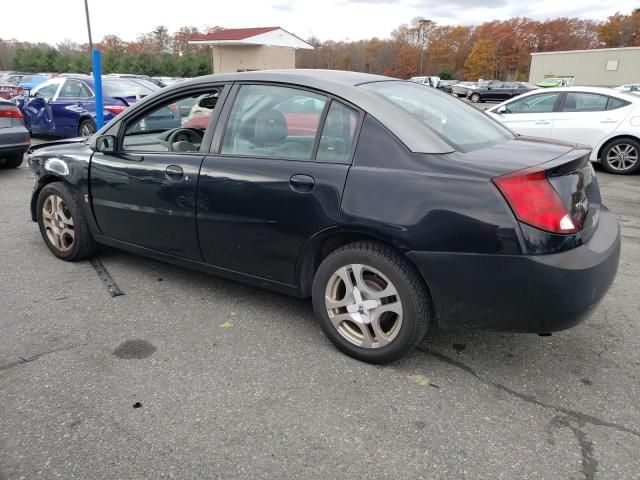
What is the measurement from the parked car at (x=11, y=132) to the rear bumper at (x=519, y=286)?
26.0ft

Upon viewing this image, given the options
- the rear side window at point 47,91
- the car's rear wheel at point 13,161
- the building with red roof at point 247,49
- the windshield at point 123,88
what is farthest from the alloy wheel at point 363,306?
the building with red roof at point 247,49

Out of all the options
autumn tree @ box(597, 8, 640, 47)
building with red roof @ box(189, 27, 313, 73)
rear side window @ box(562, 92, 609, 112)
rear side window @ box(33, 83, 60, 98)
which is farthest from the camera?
autumn tree @ box(597, 8, 640, 47)

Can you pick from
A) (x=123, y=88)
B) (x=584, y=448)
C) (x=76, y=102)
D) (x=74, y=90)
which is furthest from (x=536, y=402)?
(x=74, y=90)

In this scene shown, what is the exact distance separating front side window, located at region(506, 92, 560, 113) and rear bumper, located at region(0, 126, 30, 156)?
8512 millimetres

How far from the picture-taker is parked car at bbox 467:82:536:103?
1471 inches

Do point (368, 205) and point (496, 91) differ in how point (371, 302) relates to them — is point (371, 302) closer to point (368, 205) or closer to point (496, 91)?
point (368, 205)

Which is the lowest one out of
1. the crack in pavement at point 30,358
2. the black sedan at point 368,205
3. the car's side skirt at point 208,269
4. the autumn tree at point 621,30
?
the crack in pavement at point 30,358

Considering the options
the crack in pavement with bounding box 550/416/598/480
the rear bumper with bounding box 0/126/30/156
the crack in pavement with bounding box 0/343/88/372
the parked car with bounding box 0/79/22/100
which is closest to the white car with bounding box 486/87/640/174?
the crack in pavement with bounding box 550/416/598/480

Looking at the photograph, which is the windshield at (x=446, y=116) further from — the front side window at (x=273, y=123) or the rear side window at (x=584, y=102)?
the rear side window at (x=584, y=102)

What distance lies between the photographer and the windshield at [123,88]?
1081 centimetres

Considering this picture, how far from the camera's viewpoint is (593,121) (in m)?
8.84

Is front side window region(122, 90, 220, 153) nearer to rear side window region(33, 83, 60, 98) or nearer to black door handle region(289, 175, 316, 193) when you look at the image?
black door handle region(289, 175, 316, 193)

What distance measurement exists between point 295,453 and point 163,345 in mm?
1236

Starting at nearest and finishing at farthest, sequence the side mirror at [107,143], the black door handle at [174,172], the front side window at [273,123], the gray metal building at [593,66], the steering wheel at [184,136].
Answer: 1. the front side window at [273,123]
2. the black door handle at [174,172]
3. the steering wheel at [184,136]
4. the side mirror at [107,143]
5. the gray metal building at [593,66]
